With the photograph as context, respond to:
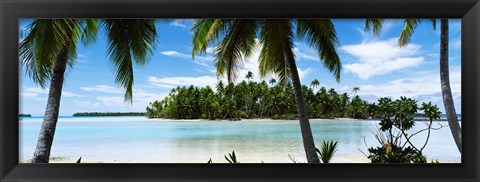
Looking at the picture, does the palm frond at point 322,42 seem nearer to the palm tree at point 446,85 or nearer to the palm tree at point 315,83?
the palm tree at point 446,85

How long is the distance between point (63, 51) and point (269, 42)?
5.34 feet

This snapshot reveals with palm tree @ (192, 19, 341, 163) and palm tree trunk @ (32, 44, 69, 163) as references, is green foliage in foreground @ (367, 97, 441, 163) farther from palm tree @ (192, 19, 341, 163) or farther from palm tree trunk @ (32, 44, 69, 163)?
palm tree trunk @ (32, 44, 69, 163)

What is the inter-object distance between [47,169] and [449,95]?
3173mm

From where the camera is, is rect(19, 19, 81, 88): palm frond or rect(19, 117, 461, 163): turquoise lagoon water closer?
rect(19, 19, 81, 88): palm frond

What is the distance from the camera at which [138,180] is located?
1303 mm

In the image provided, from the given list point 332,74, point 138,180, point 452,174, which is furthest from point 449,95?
point 138,180

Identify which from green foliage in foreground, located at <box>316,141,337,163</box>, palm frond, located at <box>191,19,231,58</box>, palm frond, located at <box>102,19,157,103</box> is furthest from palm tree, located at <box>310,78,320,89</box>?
palm frond, located at <box>102,19,157,103</box>

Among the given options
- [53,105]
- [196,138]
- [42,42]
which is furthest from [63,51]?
[196,138]

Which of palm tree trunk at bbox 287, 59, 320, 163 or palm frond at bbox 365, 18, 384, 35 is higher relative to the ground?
palm frond at bbox 365, 18, 384, 35

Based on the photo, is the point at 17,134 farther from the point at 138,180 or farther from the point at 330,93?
the point at 330,93

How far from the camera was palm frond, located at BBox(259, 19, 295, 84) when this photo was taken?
8.99 ft

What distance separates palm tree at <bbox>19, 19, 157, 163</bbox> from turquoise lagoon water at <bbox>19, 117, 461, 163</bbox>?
1.31ft

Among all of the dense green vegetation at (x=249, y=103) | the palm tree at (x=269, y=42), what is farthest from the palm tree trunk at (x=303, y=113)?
the dense green vegetation at (x=249, y=103)

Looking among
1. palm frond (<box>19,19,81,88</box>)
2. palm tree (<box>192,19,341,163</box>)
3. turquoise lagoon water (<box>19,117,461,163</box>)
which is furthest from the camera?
turquoise lagoon water (<box>19,117,461,163</box>)
